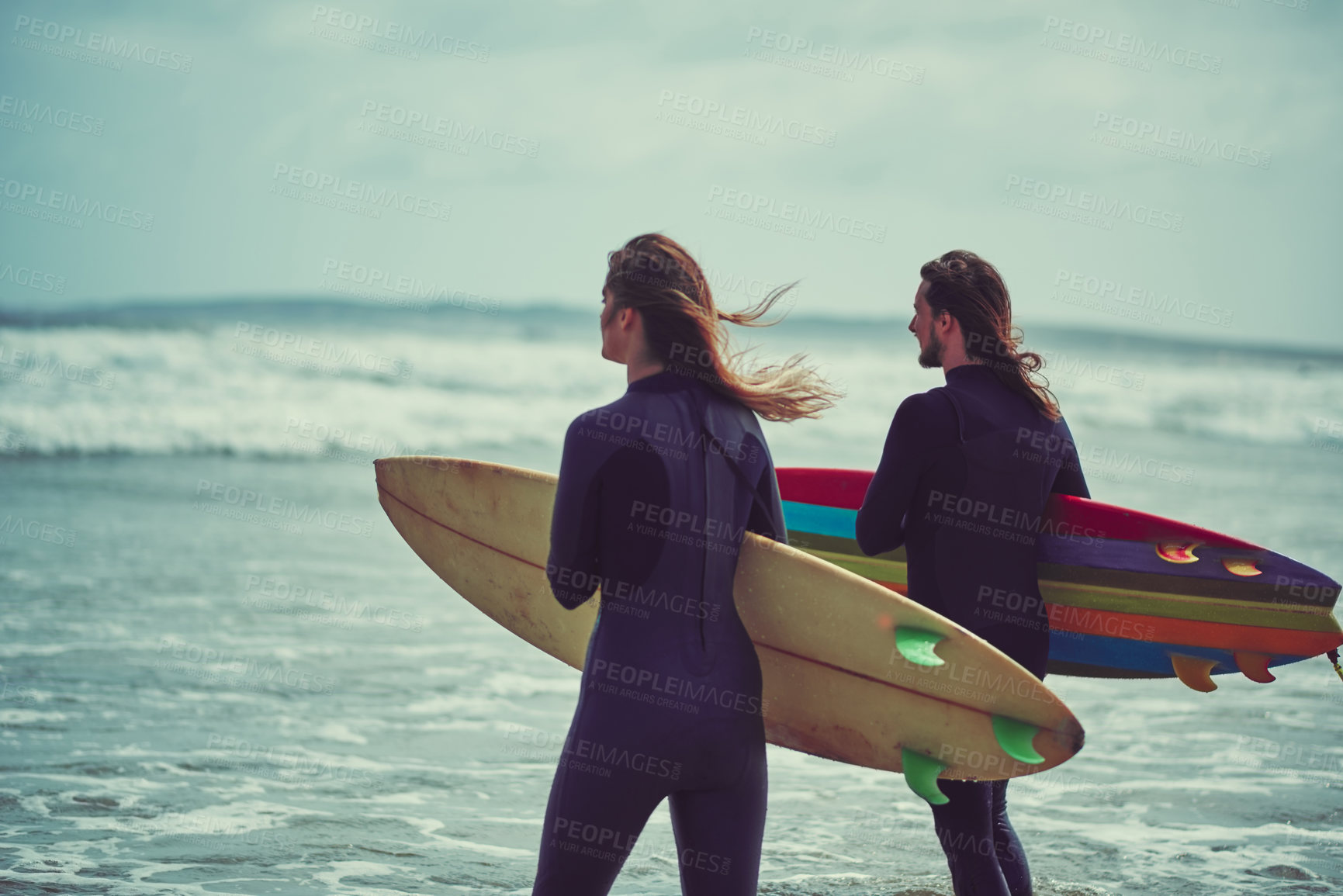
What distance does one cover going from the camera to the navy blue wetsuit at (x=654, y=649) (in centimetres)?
190

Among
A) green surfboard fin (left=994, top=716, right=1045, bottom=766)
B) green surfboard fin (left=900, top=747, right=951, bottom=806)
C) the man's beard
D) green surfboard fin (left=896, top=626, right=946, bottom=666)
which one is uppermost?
the man's beard

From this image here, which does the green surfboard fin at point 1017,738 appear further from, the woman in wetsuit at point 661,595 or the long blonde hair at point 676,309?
the long blonde hair at point 676,309

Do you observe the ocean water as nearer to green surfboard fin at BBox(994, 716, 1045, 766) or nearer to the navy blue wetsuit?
green surfboard fin at BBox(994, 716, 1045, 766)

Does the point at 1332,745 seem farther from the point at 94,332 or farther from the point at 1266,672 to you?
the point at 94,332

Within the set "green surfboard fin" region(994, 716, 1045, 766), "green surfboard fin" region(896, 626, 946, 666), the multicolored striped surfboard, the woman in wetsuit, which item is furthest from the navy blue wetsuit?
the multicolored striped surfboard

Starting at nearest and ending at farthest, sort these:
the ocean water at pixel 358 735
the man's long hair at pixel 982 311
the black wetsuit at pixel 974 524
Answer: the black wetsuit at pixel 974 524, the man's long hair at pixel 982 311, the ocean water at pixel 358 735

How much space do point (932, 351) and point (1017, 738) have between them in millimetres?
847

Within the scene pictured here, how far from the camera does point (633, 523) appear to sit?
74.8 inches

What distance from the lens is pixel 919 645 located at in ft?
7.49

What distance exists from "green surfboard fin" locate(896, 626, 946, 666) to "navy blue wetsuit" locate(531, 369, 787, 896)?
0.41 m

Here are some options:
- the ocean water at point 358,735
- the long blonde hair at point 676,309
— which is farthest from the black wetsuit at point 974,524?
the ocean water at point 358,735

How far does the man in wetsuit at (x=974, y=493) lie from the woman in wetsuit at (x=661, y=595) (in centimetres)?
56

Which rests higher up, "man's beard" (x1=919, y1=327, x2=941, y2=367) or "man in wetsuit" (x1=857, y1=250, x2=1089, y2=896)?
"man's beard" (x1=919, y1=327, x2=941, y2=367)

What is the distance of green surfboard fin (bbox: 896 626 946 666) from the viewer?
2.26 meters
